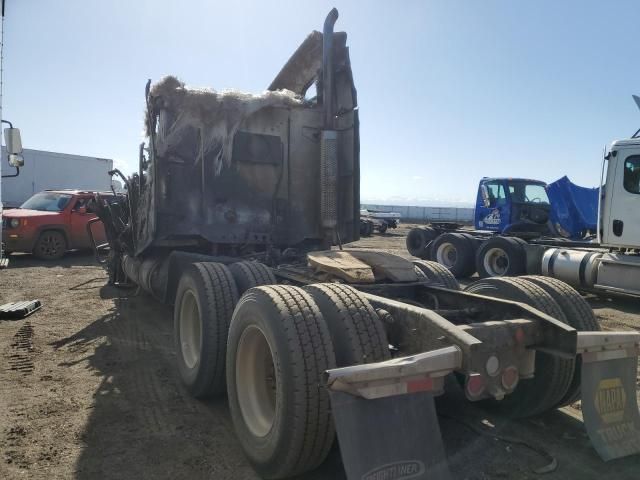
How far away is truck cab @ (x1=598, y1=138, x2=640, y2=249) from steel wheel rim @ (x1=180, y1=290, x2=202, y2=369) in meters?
7.52

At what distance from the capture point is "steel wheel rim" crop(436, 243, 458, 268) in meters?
13.4

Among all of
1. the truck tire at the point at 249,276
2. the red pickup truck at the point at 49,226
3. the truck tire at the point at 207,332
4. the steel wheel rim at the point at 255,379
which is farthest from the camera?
the red pickup truck at the point at 49,226

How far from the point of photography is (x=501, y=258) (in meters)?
11.7

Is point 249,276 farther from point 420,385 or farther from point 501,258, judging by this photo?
point 501,258

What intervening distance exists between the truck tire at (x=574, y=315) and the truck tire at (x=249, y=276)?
2.28m

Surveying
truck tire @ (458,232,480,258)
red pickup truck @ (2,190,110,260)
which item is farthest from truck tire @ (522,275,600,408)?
red pickup truck @ (2,190,110,260)

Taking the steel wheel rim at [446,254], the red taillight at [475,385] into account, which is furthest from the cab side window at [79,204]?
the red taillight at [475,385]

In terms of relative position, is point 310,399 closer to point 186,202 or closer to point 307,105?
point 186,202

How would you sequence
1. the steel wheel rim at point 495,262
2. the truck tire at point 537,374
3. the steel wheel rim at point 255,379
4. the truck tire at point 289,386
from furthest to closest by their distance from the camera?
the steel wheel rim at point 495,262 < the truck tire at point 537,374 < the steel wheel rim at point 255,379 < the truck tire at point 289,386

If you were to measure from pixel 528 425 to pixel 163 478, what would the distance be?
262cm

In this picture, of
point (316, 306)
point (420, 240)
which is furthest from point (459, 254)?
point (316, 306)

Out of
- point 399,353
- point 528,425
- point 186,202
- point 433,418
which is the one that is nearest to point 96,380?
point 186,202

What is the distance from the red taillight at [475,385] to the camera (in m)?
2.51

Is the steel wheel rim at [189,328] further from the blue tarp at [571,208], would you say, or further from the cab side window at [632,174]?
the blue tarp at [571,208]
